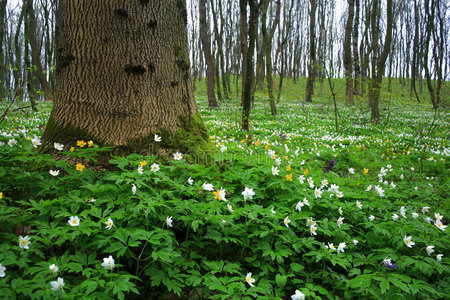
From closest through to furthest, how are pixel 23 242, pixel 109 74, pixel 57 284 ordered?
pixel 57 284, pixel 23 242, pixel 109 74

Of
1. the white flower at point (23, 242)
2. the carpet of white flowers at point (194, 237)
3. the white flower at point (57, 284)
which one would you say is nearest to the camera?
the white flower at point (57, 284)

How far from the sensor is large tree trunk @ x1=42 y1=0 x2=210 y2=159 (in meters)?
2.60

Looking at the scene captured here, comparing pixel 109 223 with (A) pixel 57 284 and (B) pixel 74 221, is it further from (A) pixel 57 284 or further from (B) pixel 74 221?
(A) pixel 57 284

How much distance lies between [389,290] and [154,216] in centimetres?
175

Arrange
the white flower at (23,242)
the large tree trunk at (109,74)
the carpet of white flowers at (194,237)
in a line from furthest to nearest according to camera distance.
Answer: the large tree trunk at (109,74) → the carpet of white flowers at (194,237) → the white flower at (23,242)

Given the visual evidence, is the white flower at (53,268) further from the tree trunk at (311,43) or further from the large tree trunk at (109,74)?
the tree trunk at (311,43)

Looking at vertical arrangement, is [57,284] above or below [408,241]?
above

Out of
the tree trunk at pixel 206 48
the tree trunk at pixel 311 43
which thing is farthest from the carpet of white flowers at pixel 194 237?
the tree trunk at pixel 311 43

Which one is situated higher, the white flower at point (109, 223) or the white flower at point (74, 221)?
the white flower at point (74, 221)

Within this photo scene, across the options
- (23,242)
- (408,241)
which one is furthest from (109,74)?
(408,241)

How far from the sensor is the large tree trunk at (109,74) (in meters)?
2.60

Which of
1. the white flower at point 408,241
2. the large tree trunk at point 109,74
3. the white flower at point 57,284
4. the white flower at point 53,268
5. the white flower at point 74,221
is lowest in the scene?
the white flower at point 408,241

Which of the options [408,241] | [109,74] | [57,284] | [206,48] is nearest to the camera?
[57,284]

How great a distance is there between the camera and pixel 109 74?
2625mm
